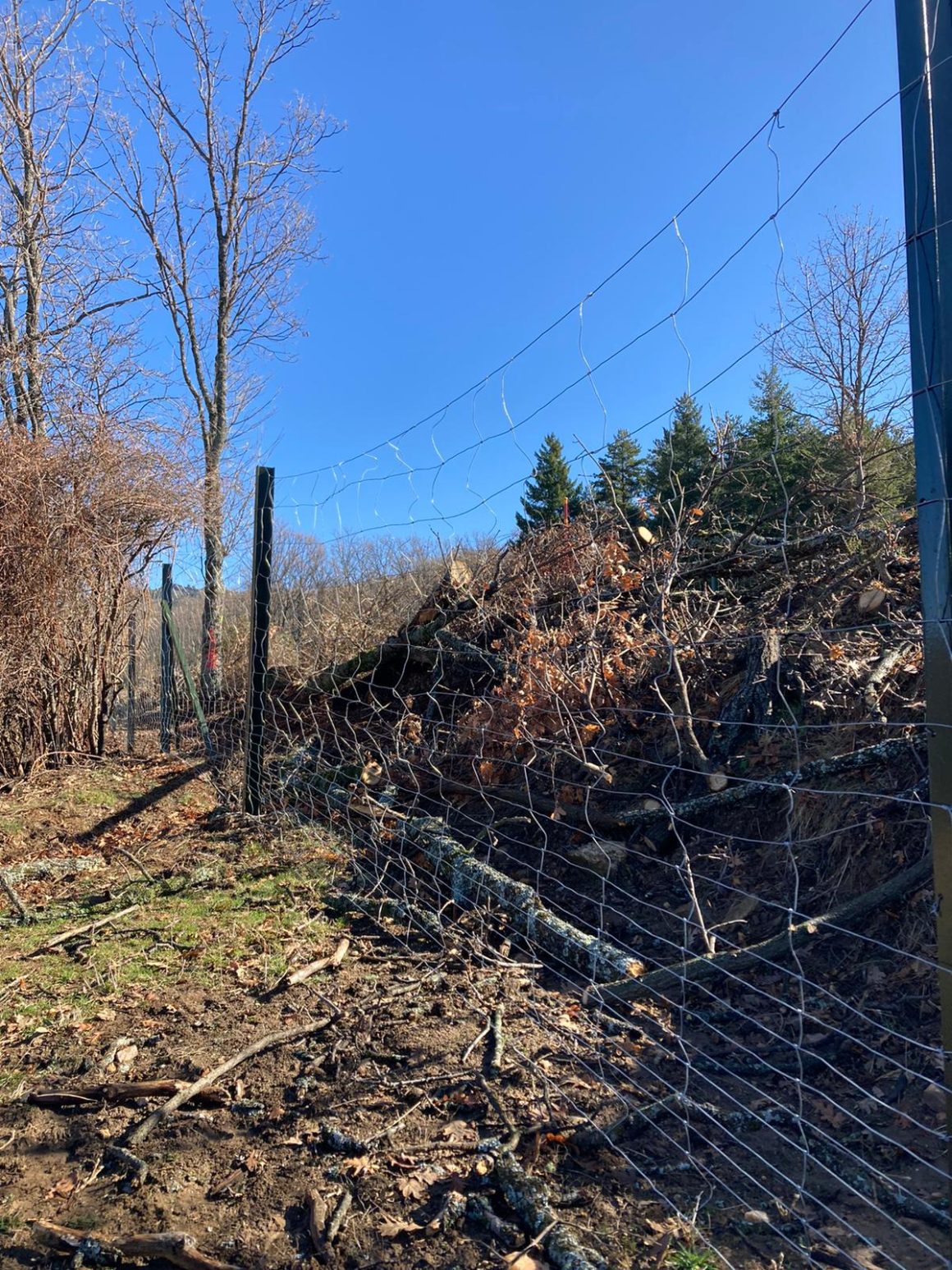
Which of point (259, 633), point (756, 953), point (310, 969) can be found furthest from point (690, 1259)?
point (259, 633)

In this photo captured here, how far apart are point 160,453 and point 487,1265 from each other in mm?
6860

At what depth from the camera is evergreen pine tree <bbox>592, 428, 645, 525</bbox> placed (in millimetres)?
3732

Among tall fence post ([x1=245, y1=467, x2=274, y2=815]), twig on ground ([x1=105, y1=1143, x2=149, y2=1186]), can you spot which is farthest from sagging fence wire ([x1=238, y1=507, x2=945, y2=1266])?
twig on ground ([x1=105, y1=1143, x2=149, y2=1186])

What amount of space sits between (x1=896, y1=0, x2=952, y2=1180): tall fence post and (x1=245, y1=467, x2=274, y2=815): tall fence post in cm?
436

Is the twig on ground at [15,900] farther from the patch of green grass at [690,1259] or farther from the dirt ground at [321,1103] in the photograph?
the patch of green grass at [690,1259]

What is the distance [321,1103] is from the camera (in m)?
2.29

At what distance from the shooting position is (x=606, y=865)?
4.18m

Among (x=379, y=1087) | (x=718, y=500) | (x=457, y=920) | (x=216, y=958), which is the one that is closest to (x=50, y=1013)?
(x=216, y=958)

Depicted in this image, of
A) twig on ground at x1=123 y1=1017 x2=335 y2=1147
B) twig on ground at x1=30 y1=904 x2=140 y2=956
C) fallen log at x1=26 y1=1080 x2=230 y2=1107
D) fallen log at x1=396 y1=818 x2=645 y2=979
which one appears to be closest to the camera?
twig on ground at x1=123 y1=1017 x2=335 y2=1147

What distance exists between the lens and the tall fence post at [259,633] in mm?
5191

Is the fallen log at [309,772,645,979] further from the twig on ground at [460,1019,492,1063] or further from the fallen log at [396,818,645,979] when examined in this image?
the twig on ground at [460,1019,492,1063]

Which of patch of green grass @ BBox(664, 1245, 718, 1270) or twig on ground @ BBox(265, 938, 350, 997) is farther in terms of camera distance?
twig on ground @ BBox(265, 938, 350, 997)

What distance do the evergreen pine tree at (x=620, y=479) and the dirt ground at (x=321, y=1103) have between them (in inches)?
95.1

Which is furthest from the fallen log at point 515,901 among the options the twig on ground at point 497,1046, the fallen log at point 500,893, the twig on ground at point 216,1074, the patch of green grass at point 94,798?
the patch of green grass at point 94,798
